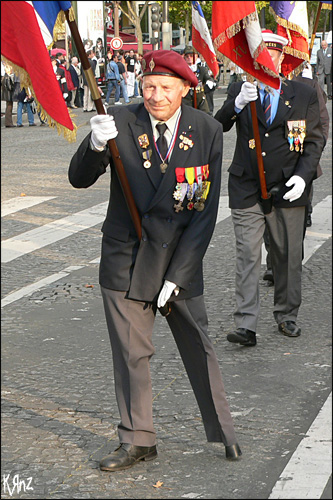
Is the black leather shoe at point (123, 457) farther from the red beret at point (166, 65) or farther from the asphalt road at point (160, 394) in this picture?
the red beret at point (166, 65)

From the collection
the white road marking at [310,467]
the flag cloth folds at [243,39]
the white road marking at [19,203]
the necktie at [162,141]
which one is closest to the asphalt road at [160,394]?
the white road marking at [310,467]

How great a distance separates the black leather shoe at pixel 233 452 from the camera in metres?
4.41

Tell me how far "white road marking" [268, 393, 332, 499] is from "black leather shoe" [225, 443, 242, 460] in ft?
0.78

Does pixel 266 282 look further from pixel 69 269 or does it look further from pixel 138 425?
pixel 138 425

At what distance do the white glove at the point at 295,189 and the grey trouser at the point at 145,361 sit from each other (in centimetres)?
190

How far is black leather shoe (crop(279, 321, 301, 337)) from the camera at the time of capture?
21.1 ft

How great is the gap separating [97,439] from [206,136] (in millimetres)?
1629

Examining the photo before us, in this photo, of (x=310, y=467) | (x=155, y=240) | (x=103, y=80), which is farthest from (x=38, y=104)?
(x=103, y=80)

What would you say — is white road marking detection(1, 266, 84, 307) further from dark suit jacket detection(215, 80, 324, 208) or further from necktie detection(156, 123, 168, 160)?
necktie detection(156, 123, 168, 160)

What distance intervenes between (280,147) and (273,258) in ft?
2.64

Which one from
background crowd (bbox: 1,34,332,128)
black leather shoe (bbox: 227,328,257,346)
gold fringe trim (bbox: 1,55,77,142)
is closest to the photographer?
gold fringe trim (bbox: 1,55,77,142)

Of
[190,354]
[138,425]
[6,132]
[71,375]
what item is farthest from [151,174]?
[6,132]

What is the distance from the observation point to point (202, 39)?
659 centimetres

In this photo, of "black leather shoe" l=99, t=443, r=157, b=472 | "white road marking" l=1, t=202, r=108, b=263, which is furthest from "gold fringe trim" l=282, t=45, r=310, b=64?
"white road marking" l=1, t=202, r=108, b=263
